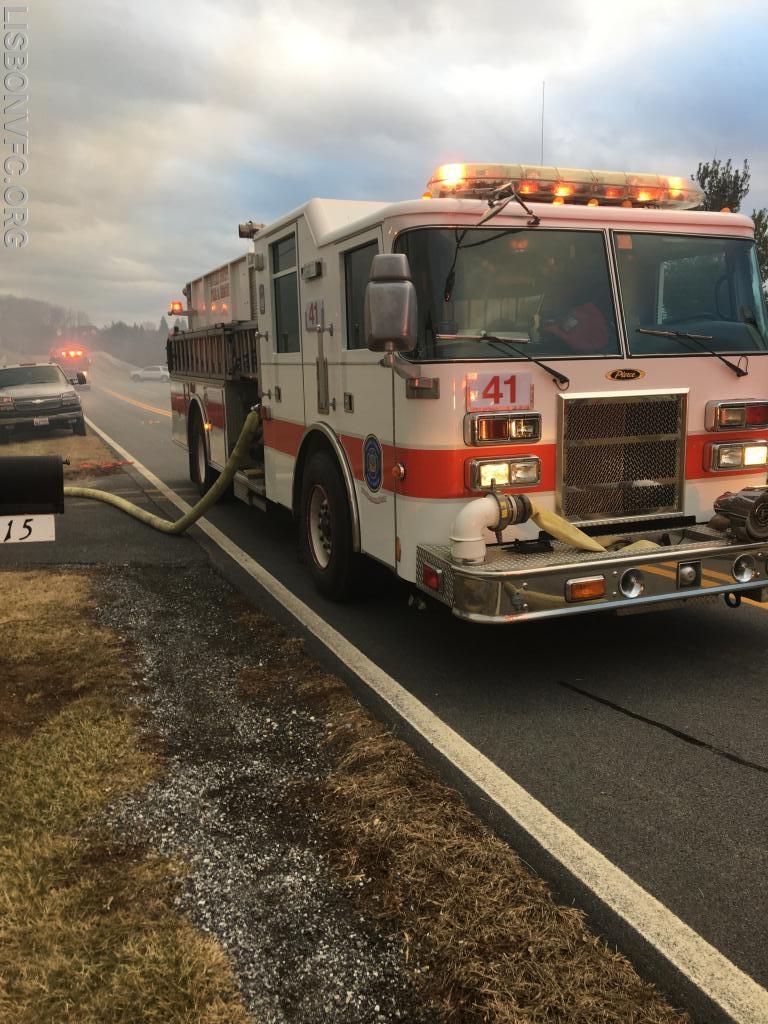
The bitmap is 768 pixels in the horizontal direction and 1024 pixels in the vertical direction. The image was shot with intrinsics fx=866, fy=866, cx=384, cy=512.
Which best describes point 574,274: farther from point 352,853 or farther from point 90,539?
point 90,539

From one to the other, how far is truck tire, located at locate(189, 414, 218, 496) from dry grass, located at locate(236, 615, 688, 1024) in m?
6.95

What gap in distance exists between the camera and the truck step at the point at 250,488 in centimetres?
779

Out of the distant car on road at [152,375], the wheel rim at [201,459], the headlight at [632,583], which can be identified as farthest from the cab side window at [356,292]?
the distant car on road at [152,375]

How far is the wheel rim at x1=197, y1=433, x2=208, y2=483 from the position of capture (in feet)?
34.0

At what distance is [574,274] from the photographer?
474 centimetres

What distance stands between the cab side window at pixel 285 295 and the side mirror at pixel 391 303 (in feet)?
7.33

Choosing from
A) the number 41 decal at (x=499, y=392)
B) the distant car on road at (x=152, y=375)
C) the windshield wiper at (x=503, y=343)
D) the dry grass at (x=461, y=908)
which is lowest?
the dry grass at (x=461, y=908)

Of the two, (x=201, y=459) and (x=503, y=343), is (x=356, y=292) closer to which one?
(x=503, y=343)

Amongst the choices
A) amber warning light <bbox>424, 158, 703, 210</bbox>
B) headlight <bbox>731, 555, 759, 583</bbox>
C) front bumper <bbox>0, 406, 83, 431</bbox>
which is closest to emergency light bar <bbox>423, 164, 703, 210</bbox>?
amber warning light <bbox>424, 158, 703, 210</bbox>

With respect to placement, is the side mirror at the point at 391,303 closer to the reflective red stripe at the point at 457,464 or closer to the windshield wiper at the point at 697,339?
the reflective red stripe at the point at 457,464

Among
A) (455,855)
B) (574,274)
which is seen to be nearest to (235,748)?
(455,855)

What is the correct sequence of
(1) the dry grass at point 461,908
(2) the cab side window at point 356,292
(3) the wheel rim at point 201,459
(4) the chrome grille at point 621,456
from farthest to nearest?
(3) the wheel rim at point 201,459
(2) the cab side window at point 356,292
(4) the chrome grille at point 621,456
(1) the dry grass at point 461,908

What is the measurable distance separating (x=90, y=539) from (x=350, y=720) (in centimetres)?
506

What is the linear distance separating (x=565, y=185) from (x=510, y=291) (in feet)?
2.91
